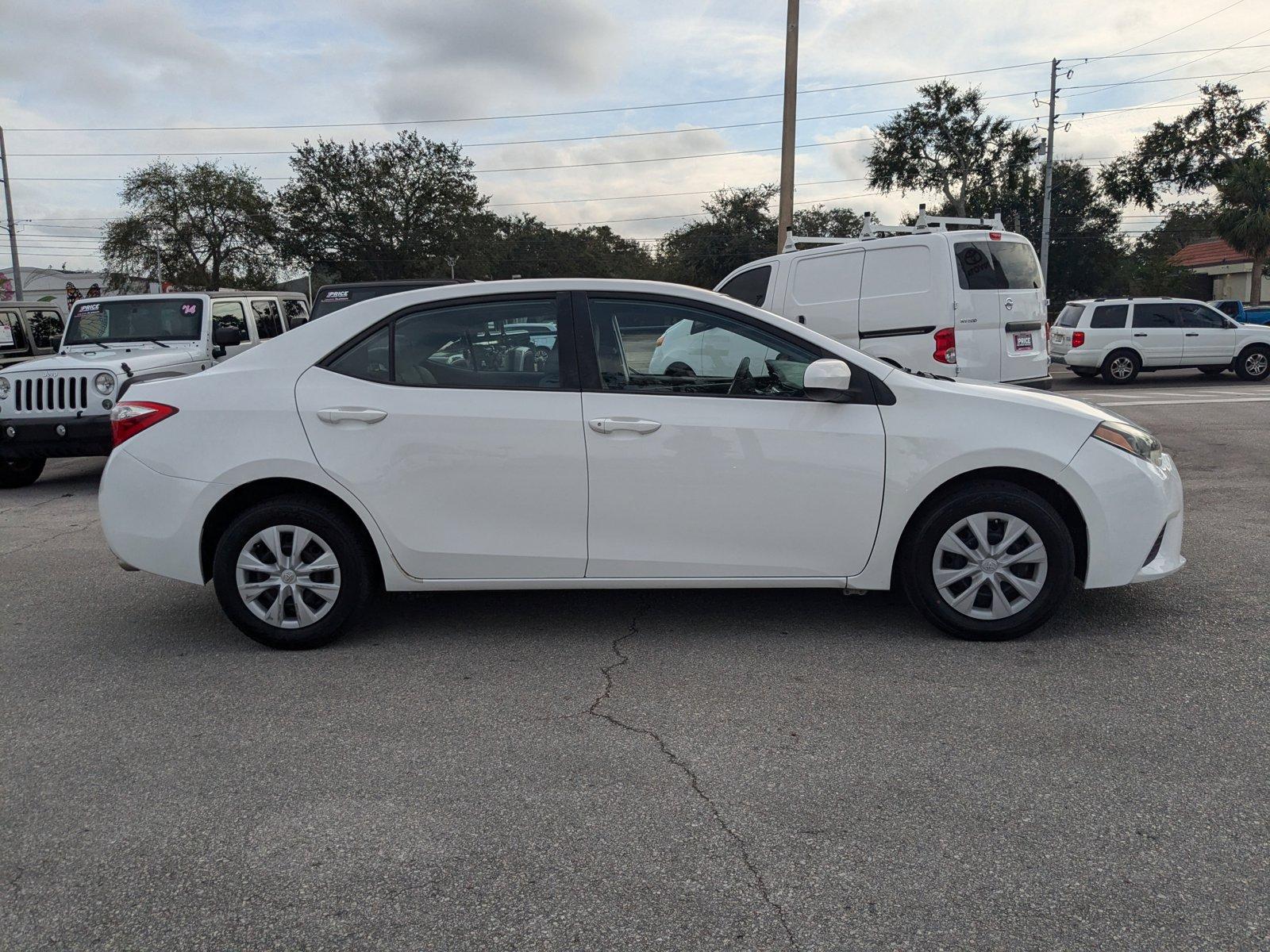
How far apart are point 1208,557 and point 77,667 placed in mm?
5988

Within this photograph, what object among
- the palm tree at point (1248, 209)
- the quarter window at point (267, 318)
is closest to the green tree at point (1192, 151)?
the palm tree at point (1248, 209)

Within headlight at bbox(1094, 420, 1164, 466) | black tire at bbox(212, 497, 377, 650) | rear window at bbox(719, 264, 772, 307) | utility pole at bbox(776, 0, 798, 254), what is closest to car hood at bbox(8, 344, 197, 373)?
black tire at bbox(212, 497, 377, 650)

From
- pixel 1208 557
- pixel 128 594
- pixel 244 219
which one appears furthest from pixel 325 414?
pixel 244 219

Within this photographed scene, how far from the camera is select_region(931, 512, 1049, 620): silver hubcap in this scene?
14.5 ft

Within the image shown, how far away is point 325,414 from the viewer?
447cm

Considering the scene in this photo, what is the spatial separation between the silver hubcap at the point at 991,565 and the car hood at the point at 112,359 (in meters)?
7.71

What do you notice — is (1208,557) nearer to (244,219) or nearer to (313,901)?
(313,901)

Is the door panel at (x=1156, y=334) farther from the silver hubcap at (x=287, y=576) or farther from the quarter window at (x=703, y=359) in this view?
the silver hubcap at (x=287, y=576)

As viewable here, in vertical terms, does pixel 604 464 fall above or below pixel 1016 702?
above

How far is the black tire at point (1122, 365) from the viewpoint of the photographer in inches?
767

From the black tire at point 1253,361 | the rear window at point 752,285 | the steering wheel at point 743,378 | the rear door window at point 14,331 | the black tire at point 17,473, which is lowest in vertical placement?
the black tire at point 17,473

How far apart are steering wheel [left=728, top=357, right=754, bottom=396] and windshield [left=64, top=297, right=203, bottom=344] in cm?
799

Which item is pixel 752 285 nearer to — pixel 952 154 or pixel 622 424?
pixel 622 424

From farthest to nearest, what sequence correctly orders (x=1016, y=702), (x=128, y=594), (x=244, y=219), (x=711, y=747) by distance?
(x=244, y=219) < (x=128, y=594) < (x=1016, y=702) < (x=711, y=747)
